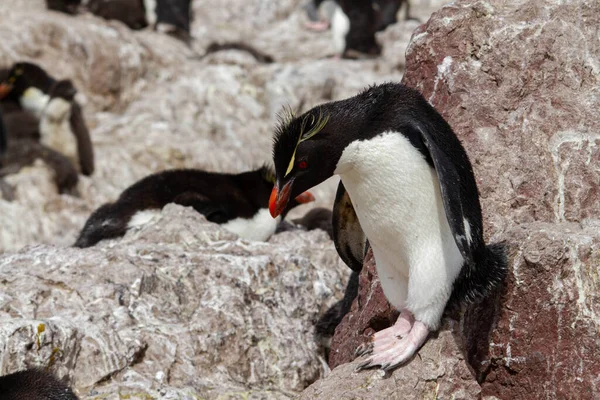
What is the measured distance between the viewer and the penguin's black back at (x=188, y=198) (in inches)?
295

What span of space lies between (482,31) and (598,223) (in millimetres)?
1251

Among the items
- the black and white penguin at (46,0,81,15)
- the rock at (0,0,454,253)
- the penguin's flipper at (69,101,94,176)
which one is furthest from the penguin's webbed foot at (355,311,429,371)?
the black and white penguin at (46,0,81,15)

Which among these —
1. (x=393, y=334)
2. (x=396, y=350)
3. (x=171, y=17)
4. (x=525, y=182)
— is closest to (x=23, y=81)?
(x=171, y=17)

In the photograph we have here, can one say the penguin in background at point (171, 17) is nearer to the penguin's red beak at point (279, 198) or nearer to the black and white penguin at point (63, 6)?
the black and white penguin at point (63, 6)

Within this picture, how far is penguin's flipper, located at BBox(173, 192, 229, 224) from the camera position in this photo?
24.1ft

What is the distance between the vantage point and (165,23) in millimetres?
16719

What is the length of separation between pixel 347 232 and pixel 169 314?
3.81ft

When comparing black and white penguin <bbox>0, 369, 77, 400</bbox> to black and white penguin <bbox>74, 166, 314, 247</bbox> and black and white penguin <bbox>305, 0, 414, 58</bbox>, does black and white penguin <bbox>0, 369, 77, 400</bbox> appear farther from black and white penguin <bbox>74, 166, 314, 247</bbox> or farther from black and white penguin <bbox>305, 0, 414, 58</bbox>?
black and white penguin <bbox>305, 0, 414, 58</bbox>

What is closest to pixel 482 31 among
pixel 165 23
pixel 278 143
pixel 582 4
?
pixel 582 4

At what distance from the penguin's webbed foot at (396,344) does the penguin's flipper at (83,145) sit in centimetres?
769

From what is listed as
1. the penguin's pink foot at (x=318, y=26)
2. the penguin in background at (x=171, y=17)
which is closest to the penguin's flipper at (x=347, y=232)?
the penguin in background at (x=171, y=17)

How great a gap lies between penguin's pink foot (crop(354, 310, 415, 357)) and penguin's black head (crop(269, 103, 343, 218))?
0.74 metres

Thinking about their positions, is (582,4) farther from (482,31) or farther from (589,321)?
(589,321)

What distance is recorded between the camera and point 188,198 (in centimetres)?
739
